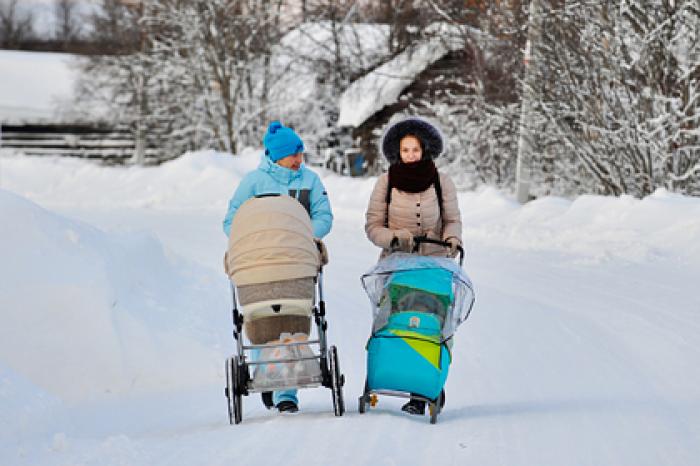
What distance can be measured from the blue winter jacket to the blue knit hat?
7 centimetres

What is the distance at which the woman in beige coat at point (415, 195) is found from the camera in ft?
21.9

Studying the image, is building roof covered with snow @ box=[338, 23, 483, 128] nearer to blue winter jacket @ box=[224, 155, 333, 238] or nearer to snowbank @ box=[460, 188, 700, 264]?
snowbank @ box=[460, 188, 700, 264]

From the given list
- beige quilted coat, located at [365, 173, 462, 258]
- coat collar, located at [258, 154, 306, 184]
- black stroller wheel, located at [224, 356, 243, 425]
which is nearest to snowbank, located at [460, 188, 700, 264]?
beige quilted coat, located at [365, 173, 462, 258]

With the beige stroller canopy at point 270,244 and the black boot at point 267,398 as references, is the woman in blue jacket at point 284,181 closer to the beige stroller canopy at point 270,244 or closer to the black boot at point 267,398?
the black boot at point 267,398

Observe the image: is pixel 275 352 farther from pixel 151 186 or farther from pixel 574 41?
pixel 151 186

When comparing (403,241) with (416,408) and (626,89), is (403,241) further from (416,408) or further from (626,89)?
(626,89)

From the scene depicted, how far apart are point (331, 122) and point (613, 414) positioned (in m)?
31.6

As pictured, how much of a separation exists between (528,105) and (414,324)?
1354 cm

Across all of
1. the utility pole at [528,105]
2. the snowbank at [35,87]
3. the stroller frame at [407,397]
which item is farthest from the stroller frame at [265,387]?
the snowbank at [35,87]

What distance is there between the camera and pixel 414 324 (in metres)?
6.22

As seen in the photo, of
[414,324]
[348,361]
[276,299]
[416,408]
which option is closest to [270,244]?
[276,299]

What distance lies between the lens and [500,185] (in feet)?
81.6

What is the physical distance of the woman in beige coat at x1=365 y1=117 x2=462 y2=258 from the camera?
6688 millimetres

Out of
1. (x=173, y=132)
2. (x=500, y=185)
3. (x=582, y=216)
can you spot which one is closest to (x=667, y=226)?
(x=582, y=216)
